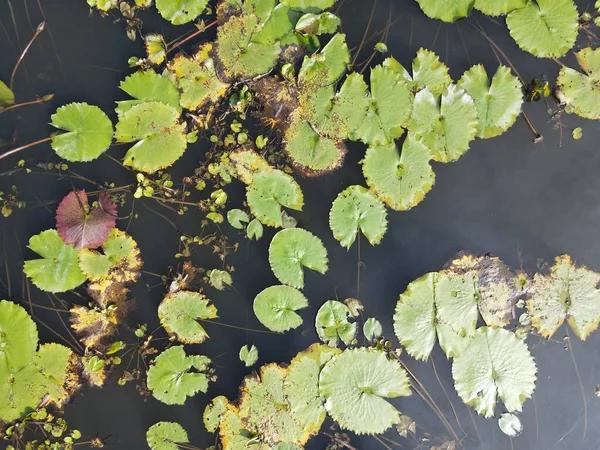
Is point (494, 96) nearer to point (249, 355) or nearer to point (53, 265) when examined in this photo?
point (249, 355)

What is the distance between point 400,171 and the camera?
154cm

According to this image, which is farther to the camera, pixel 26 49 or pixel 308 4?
pixel 26 49

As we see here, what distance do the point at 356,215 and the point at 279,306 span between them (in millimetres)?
462

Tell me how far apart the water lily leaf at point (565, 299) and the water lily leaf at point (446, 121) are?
60 centimetres

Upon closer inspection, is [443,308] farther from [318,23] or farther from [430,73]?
[318,23]

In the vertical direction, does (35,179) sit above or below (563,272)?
above

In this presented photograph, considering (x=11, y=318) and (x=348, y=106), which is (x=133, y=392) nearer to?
(x=11, y=318)

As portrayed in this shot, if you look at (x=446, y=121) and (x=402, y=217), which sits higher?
(x=446, y=121)

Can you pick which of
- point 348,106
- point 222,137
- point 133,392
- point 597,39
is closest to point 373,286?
point 348,106

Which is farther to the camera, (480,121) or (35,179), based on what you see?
(35,179)

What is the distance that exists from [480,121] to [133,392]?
1719mm

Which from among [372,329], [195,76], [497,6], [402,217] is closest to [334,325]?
[372,329]

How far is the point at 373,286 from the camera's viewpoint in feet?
5.36

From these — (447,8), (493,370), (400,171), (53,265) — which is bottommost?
(493,370)
